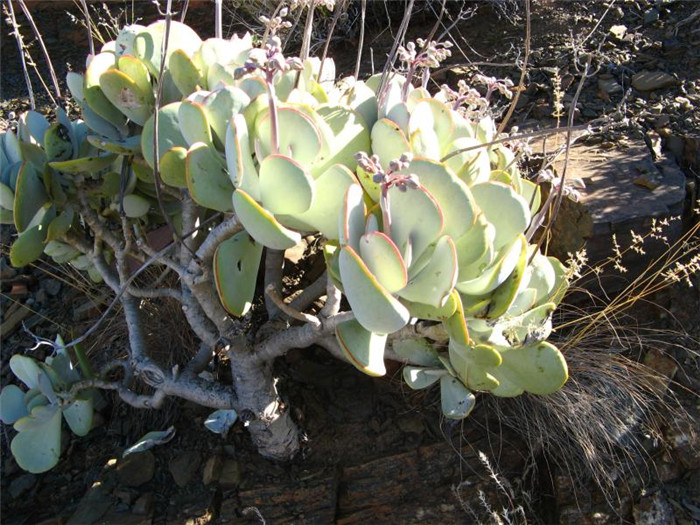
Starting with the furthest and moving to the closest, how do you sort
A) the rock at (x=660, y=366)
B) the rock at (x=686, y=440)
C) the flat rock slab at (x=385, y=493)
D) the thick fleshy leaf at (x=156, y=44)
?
the rock at (x=660, y=366), the rock at (x=686, y=440), the flat rock slab at (x=385, y=493), the thick fleshy leaf at (x=156, y=44)

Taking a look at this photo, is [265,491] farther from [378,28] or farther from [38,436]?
[378,28]

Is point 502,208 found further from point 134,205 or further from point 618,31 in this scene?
point 618,31

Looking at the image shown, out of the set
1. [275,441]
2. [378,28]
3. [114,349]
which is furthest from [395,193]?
[378,28]

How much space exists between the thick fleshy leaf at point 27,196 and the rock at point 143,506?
824 mm

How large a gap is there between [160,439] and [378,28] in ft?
8.32

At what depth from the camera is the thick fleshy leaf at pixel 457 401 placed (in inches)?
70.4


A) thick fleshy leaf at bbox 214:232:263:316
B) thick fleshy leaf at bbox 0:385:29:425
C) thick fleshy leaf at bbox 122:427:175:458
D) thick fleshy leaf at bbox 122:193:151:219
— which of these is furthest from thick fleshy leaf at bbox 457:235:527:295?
thick fleshy leaf at bbox 0:385:29:425

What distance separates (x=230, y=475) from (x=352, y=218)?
1022 mm

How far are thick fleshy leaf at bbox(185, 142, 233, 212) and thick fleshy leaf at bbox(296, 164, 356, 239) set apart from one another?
17 cm

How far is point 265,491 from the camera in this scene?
78.7 inches

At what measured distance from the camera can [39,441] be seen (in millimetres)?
1991

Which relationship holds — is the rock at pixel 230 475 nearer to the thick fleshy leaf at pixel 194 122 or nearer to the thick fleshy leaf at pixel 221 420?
the thick fleshy leaf at pixel 221 420

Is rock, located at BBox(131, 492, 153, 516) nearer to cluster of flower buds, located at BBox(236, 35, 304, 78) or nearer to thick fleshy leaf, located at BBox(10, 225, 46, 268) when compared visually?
thick fleshy leaf, located at BBox(10, 225, 46, 268)

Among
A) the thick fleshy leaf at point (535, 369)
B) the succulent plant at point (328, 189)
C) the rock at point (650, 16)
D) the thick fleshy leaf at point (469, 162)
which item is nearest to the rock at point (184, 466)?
the succulent plant at point (328, 189)
